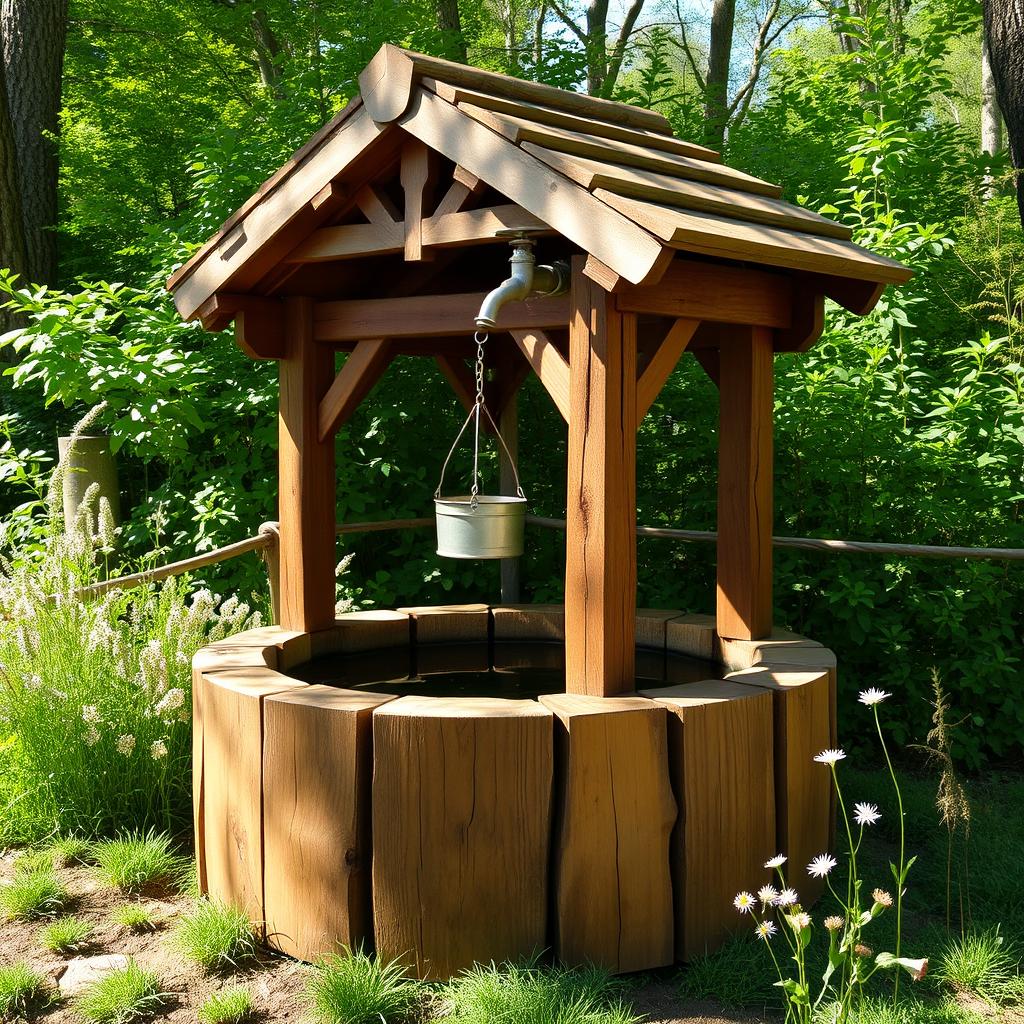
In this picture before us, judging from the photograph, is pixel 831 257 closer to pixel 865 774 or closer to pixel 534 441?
pixel 865 774

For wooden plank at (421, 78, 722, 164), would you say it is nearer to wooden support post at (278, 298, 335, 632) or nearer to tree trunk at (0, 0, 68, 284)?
wooden support post at (278, 298, 335, 632)

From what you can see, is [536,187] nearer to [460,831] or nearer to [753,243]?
[753,243]

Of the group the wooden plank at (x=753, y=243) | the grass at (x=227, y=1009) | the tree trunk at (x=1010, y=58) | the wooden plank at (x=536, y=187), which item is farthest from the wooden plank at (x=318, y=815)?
the tree trunk at (x=1010, y=58)

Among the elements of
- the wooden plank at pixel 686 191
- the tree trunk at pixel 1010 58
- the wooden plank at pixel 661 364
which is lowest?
the wooden plank at pixel 661 364

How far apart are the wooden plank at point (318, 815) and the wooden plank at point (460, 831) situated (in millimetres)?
67

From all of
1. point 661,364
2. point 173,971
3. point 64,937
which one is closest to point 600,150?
point 661,364

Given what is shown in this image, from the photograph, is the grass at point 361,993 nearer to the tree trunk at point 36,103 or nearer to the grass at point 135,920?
the grass at point 135,920

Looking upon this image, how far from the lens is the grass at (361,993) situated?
9.70 ft

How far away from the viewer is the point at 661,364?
136 inches

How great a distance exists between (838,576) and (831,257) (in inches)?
88.6

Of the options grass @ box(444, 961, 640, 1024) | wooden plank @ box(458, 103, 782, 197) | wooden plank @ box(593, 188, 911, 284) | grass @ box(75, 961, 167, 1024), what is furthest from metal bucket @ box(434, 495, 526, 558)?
grass @ box(75, 961, 167, 1024)

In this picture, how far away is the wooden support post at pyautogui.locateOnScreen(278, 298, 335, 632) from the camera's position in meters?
4.23

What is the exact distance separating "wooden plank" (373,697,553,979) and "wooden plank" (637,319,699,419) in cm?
105

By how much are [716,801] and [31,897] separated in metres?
2.42
